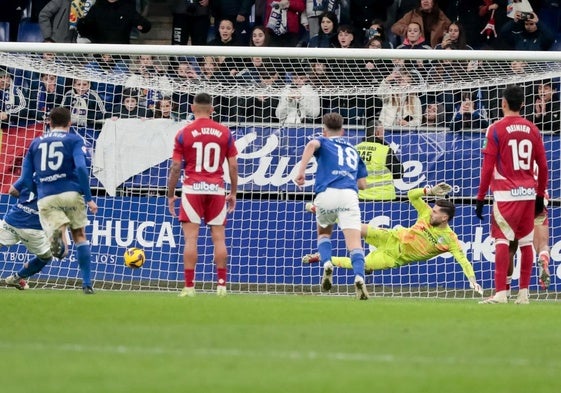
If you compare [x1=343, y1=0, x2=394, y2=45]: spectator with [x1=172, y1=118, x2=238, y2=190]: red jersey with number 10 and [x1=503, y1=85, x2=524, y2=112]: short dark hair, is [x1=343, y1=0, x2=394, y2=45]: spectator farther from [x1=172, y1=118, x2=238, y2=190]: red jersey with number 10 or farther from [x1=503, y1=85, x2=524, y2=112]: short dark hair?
[x1=503, y1=85, x2=524, y2=112]: short dark hair

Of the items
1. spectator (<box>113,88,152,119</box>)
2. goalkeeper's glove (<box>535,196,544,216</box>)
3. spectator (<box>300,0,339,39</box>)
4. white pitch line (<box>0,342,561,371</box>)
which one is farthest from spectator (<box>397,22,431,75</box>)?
white pitch line (<box>0,342,561,371</box>)

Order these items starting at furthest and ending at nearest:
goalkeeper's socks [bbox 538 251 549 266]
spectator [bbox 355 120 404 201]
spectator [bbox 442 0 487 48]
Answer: spectator [bbox 442 0 487 48] → spectator [bbox 355 120 404 201] → goalkeeper's socks [bbox 538 251 549 266]

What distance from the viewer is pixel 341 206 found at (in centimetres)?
1516

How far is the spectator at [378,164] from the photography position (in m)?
18.5

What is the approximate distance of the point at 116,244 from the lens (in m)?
19.0

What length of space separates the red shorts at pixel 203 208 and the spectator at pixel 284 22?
764 centimetres

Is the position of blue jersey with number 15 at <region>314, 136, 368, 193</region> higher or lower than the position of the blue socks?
higher

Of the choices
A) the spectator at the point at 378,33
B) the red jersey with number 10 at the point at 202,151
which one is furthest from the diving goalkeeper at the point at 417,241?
the spectator at the point at 378,33

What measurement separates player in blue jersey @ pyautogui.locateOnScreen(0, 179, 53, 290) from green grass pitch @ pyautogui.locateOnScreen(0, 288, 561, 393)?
3.44m

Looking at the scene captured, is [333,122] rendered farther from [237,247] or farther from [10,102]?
[10,102]

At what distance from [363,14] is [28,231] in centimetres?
791

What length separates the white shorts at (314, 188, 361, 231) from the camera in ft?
49.7

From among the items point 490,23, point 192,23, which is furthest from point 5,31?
point 490,23

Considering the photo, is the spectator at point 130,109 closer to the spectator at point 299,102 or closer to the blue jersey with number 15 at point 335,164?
the spectator at point 299,102
